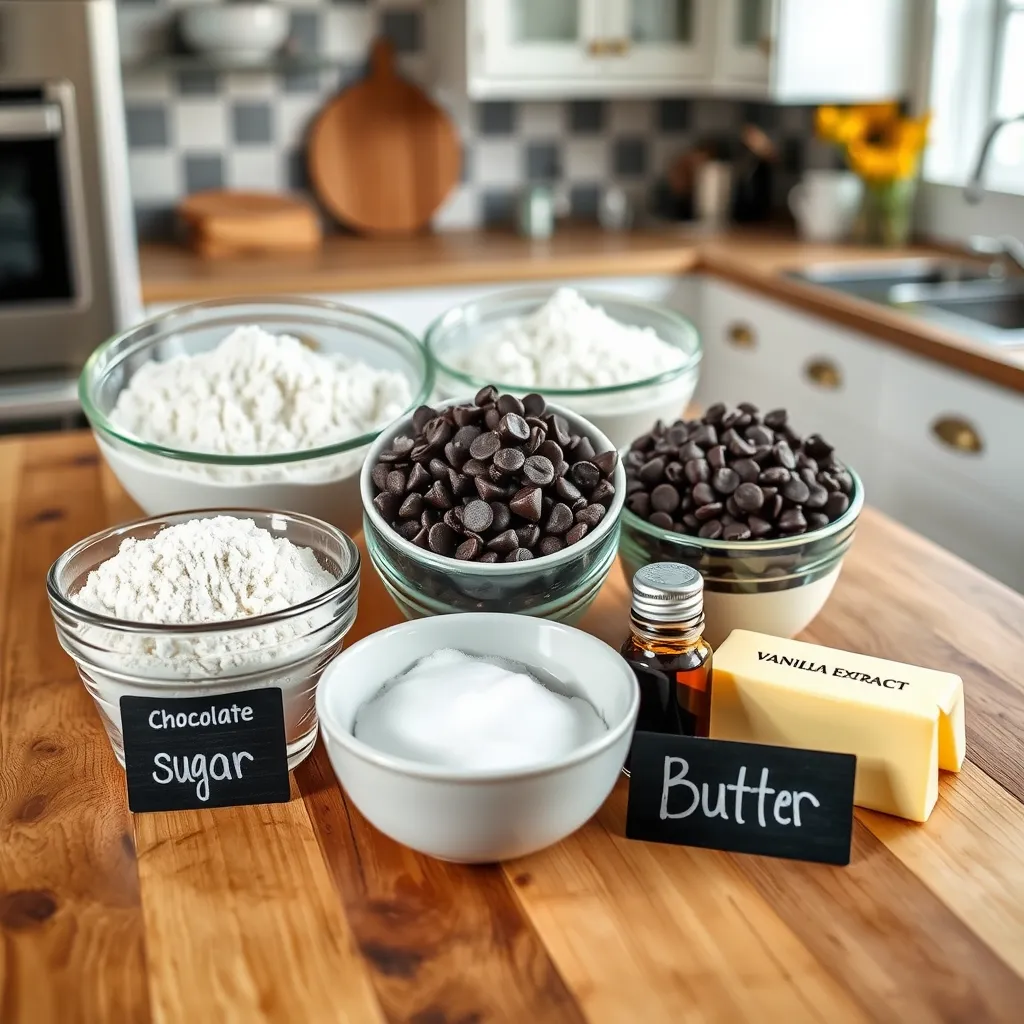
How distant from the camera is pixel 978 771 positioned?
86 cm

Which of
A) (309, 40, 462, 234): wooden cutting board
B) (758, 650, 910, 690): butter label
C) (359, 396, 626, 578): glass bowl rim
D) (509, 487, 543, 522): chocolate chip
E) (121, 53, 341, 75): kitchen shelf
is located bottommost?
(758, 650, 910, 690): butter label

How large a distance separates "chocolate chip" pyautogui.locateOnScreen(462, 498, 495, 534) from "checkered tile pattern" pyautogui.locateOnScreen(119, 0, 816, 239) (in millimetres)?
2577

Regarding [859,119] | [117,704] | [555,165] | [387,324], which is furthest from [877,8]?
[117,704]

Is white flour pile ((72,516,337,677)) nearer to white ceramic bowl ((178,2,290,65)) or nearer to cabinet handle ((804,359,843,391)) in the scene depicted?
cabinet handle ((804,359,843,391))

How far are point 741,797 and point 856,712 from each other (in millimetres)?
100

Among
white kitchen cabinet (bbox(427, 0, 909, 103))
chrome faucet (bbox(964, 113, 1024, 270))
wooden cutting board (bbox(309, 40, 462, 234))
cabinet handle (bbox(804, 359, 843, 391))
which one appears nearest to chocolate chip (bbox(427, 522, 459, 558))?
cabinet handle (bbox(804, 359, 843, 391))

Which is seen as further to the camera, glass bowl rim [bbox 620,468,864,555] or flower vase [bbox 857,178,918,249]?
flower vase [bbox 857,178,918,249]

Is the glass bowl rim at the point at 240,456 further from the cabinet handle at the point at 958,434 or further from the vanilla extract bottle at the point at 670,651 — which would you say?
the cabinet handle at the point at 958,434

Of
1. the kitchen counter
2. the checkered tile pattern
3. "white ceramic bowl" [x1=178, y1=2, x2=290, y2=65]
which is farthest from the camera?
the checkered tile pattern

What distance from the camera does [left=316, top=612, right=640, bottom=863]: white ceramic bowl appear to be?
69cm

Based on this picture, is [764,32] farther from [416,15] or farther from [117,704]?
[117,704]

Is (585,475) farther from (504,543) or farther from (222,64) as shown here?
(222,64)

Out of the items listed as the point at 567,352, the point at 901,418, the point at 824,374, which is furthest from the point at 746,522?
the point at 824,374

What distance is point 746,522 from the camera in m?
0.95
